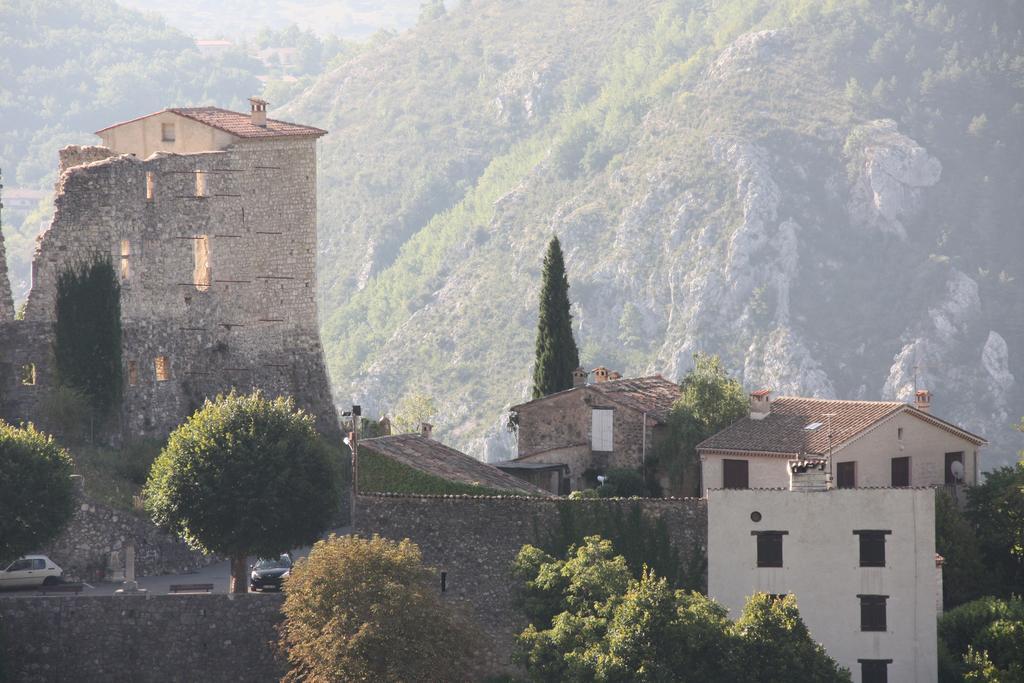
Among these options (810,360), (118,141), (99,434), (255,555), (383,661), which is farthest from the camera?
(810,360)

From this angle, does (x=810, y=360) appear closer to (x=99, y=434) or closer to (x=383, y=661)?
(x=99, y=434)

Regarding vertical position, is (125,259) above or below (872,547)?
above

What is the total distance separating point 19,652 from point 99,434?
44.9 ft

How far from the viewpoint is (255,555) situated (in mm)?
64375

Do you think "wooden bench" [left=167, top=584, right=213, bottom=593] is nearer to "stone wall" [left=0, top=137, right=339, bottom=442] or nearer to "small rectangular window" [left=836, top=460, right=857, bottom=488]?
"stone wall" [left=0, top=137, right=339, bottom=442]

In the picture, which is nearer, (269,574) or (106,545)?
(269,574)

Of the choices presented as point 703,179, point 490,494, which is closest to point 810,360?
point 703,179

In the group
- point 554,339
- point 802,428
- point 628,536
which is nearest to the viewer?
point 628,536

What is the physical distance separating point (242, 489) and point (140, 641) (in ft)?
17.8

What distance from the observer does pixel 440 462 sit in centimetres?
6588

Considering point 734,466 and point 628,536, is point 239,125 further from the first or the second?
point 628,536

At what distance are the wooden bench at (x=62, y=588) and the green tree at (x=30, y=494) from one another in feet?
3.80

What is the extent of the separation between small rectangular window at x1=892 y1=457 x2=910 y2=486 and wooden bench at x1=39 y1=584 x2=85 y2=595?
2412cm

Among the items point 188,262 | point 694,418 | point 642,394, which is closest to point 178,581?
point 188,262
